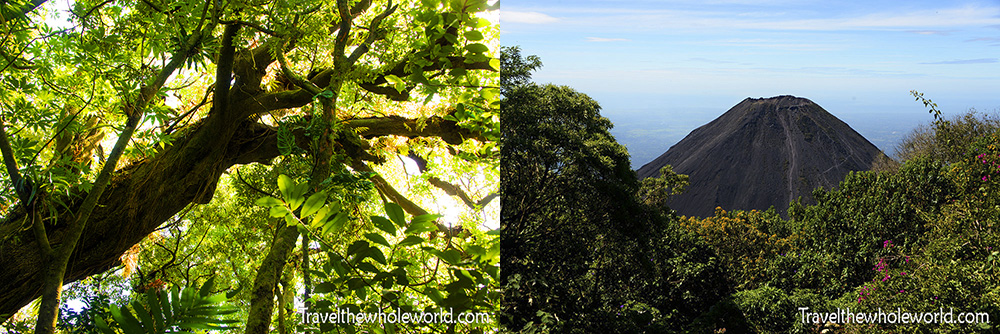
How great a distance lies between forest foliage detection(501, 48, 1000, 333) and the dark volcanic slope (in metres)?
0.54

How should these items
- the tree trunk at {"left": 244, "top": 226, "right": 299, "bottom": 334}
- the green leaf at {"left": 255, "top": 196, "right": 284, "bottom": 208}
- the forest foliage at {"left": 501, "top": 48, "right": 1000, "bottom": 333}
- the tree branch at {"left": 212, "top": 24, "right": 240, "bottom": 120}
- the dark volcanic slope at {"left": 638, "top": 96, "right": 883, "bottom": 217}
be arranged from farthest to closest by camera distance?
the dark volcanic slope at {"left": 638, "top": 96, "right": 883, "bottom": 217}, the forest foliage at {"left": 501, "top": 48, "right": 1000, "bottom": 333}, the tree branch at {"left": 212, "top": 24, "right": 240, "bottom": 120}, the tree trunk at {"left": 244, "top": 226, "right": 299, "bottom": 334}, the green leaf at {"left": 255, "top": 196, "right": 284, "bottom": 208}

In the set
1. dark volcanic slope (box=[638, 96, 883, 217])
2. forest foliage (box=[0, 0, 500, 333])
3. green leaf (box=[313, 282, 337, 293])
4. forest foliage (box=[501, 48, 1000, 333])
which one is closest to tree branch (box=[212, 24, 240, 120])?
forest foliage (box=[0, 0, 500, 333])

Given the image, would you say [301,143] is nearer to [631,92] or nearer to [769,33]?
[631,92]

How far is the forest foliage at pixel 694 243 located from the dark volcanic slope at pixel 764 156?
536 mm

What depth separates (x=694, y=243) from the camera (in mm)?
5668

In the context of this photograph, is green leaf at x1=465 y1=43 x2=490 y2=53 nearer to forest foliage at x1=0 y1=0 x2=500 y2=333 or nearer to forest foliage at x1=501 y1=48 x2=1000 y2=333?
forest foliage at x1=0 y1=0 x2=500 y2=333

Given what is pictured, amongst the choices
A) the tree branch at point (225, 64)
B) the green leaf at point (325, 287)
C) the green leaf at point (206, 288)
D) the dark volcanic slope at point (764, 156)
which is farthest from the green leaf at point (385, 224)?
the dark volcanic slope at point (764, 156)

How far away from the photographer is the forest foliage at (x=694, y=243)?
11.8 ft

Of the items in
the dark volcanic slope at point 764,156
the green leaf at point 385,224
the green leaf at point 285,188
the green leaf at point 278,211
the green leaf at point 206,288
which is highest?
the dark volcanic slope at point 764,156

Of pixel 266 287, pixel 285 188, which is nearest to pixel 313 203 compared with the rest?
pixel 285 188

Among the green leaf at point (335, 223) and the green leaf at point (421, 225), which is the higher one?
the green leaf at point (335, 223)

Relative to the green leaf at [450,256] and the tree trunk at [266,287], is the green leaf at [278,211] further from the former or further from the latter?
the tree trunk at [266,287]

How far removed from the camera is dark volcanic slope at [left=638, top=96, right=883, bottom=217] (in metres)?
5.68

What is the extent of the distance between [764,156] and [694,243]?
1948 millimetres
